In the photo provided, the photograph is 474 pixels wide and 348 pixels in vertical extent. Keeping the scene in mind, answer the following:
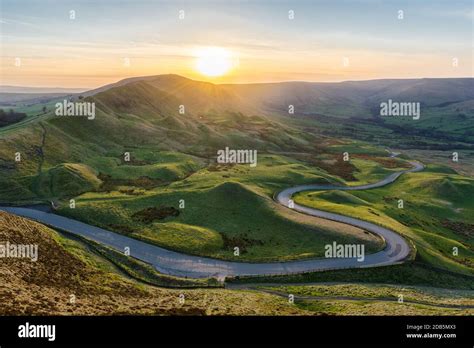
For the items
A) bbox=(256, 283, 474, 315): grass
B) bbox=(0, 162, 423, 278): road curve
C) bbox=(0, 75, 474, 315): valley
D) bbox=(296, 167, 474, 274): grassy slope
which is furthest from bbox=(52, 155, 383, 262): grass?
bbox=(296, 167, 474, 274): grassy slope

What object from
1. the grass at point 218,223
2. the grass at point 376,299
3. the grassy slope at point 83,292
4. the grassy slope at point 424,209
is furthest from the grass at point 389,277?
the grassy slope at point 83,292

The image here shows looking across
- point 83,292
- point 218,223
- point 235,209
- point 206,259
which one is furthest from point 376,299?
point 235,209

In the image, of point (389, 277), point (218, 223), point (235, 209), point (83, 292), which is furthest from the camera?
point (235, 209)

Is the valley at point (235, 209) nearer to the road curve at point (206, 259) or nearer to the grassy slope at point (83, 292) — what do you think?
the road curve at point (206, 259)

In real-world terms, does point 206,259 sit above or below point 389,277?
above

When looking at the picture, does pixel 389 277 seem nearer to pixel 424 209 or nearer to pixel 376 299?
pixel 376 299

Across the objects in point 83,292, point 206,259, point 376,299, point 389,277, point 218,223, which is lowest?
→ point 389,277

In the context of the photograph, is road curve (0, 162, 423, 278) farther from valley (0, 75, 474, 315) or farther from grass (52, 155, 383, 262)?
grass (52, 155, 383, 262)

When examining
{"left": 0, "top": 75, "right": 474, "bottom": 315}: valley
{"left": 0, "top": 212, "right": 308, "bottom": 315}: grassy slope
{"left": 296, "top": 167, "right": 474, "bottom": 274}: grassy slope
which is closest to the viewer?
{"left": 0, "top": 212, "right": 308, "bottom": 315}: grassy slope

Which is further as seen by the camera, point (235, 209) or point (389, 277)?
point (235, 209)

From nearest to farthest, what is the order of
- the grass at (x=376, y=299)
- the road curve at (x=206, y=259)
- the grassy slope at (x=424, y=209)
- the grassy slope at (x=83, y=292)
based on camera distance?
the grassy slope at (x=83, y=292) < the grass at (x=376, y=299) < the road curve at (x=206, y=259) < the grassy slope at (x=424, y=209)

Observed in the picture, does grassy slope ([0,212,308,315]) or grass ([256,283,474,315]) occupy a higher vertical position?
grassy slope ([0,212,308,315])

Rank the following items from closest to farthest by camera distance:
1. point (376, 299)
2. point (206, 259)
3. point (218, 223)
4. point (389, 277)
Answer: point (376, 299) → point (389, 277) → point (206, 259) → point (218, 223)
